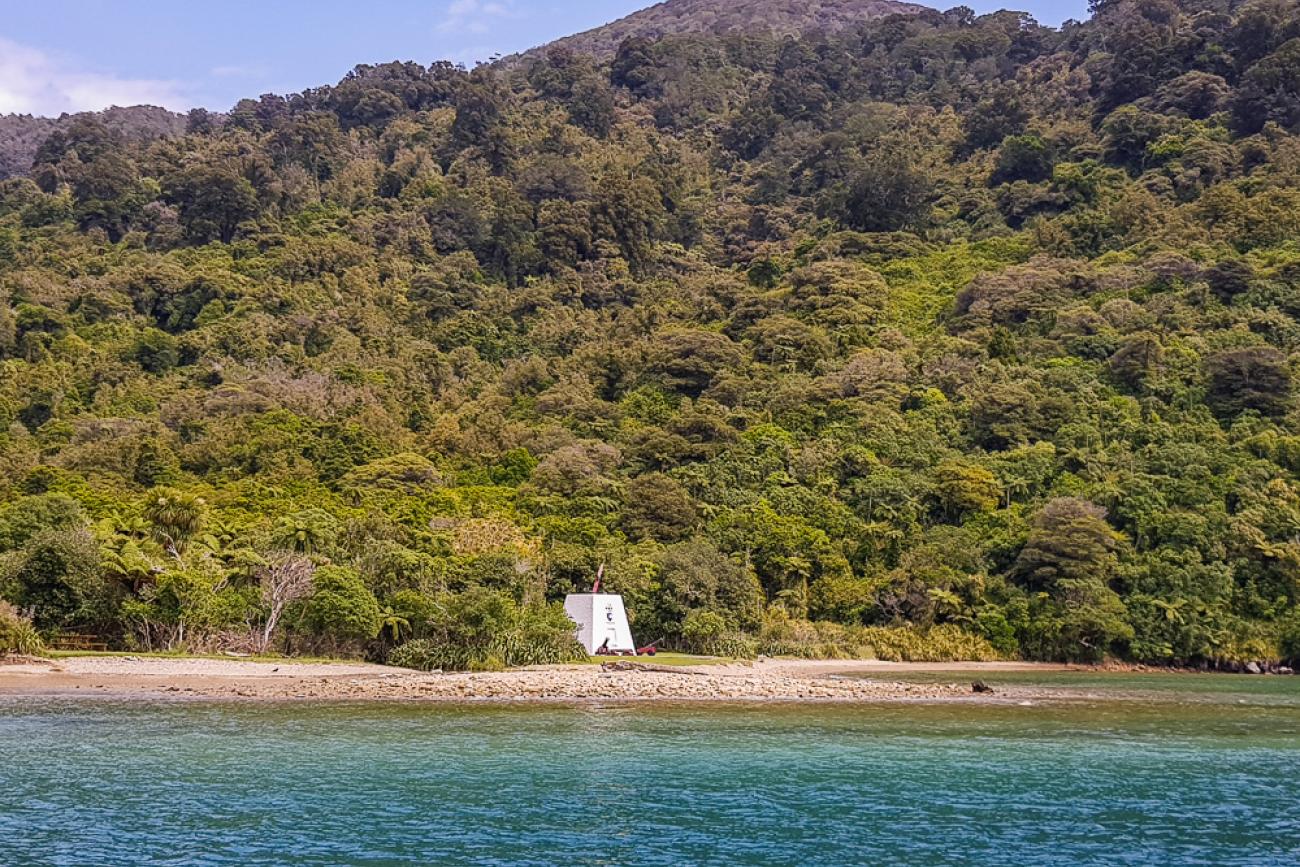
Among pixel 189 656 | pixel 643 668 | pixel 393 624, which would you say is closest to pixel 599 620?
pixel 643 668

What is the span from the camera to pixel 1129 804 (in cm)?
2256

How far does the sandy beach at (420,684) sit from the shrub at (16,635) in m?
0.92

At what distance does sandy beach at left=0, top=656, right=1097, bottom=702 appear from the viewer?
3741 centimetres

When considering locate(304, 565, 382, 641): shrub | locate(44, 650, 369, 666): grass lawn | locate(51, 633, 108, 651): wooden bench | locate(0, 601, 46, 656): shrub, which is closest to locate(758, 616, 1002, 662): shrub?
locate(304, 565, 382, 641): shrub

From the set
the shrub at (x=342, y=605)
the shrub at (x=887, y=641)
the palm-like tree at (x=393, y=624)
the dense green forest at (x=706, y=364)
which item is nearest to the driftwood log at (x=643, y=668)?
the dense green forest at (x=706, y=364)

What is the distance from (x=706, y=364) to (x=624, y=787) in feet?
224

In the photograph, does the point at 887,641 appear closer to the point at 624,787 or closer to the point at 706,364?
the point at 706,364

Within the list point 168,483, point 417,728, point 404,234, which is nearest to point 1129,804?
point 417,728

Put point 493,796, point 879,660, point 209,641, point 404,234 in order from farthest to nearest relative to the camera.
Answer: point 404,234 < point 879,660 < point 209,641 < point 493,796

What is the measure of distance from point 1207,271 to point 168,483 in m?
71.9

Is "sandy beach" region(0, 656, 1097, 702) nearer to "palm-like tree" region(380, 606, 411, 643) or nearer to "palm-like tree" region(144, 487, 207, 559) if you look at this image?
"palm-like tree" region(380, 606, 411, 643)

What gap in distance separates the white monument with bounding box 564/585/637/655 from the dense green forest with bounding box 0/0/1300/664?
7.94 ft

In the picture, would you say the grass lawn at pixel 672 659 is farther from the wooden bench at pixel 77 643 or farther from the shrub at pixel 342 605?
the wooden bench at pixel 77 643

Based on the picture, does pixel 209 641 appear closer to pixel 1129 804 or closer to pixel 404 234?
pixel 1129 804
